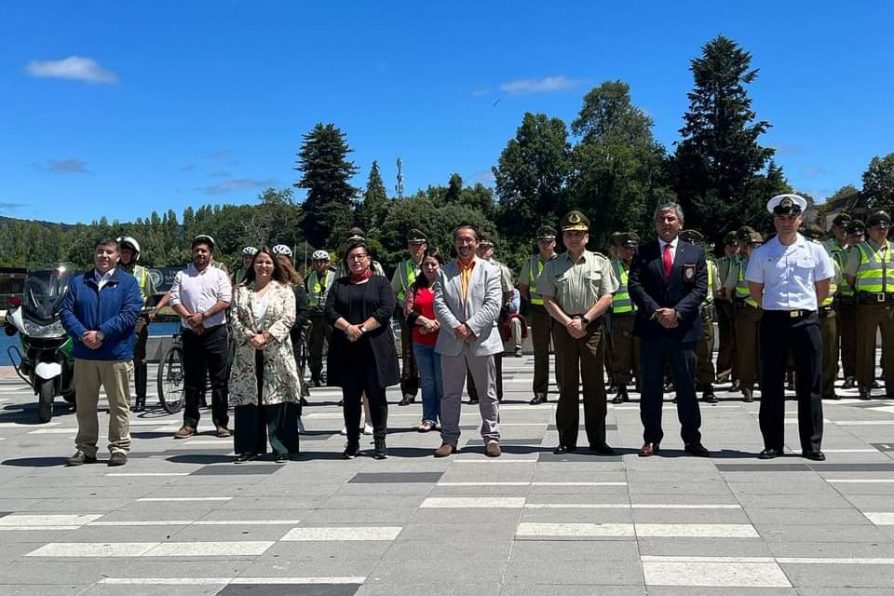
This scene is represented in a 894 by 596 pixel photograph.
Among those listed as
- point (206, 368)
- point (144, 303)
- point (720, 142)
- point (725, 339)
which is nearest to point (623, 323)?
point (725, 339)

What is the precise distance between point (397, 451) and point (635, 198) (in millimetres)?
73181

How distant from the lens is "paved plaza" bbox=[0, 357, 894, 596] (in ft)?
16.4

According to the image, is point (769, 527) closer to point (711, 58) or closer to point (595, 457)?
point (595, 457)

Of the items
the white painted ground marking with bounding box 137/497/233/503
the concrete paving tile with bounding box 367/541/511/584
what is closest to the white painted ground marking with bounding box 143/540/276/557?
the concrete paving tile with bounding box 367/541/511/584

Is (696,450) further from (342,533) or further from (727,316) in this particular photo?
(727,316)

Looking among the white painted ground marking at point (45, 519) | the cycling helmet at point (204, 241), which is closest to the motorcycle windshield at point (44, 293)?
the cycling helmet at point (204, 241)

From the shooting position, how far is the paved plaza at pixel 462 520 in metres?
5.00

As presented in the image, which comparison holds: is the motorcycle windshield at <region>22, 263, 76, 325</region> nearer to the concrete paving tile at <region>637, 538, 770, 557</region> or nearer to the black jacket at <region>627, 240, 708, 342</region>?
A: the black jacket at <region>627, 240, 708, 342</region>

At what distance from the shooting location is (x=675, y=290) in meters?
8.18

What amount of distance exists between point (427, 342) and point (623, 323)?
13.0ft

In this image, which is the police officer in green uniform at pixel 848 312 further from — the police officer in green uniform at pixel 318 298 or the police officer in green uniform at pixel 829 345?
the police officer in green uniform at pixel 318 298

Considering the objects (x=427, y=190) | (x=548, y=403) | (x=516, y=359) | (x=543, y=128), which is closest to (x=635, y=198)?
(x=543, y=128)

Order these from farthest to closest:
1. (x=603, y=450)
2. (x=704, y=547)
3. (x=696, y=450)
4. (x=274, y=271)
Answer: (x=274, y=271) → (x=603, y=450) → (x=696, y=450) → (x=704, y=547)

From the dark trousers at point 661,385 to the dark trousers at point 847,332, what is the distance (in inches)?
218
